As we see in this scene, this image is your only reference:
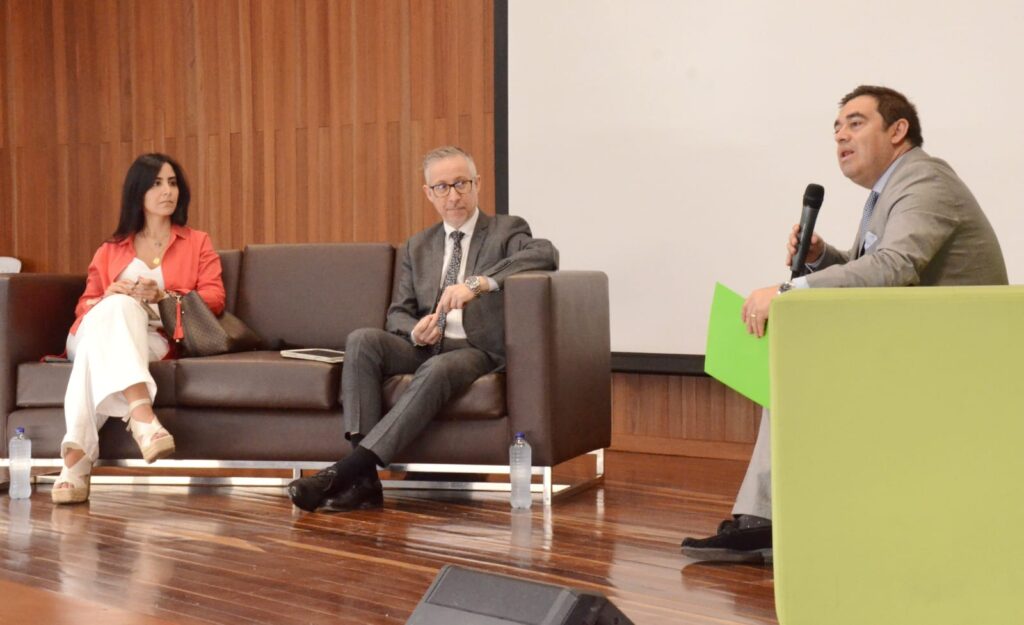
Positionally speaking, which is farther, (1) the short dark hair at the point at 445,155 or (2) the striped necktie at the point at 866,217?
(1) the short dark hair at the point at 445,155

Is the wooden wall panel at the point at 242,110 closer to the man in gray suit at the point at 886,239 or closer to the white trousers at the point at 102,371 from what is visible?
the white trousers at the point at 102,371

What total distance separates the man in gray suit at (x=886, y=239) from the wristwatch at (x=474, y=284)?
1.11 meters

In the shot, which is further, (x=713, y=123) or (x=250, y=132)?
(x=250, y=132)

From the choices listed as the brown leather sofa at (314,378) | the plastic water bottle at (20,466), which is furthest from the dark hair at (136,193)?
the plastic water bottle at (20,466)

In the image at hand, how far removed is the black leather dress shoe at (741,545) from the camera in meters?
2.72

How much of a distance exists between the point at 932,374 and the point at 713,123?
10.0 ft

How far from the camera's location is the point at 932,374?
58.9 inches

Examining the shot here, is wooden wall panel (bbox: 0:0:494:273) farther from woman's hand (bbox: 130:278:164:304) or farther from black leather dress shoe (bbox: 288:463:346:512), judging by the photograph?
black leather dress shoe (bbox: 288:463:346:512)

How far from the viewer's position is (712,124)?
4.43 metres

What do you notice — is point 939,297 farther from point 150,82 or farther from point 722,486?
point 150,82

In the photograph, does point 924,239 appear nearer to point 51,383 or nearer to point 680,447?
point 680,447

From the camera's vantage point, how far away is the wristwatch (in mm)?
3662

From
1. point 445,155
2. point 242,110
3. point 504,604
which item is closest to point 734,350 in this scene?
point 504,604

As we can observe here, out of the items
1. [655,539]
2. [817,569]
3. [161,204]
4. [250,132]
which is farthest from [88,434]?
[817,569]
